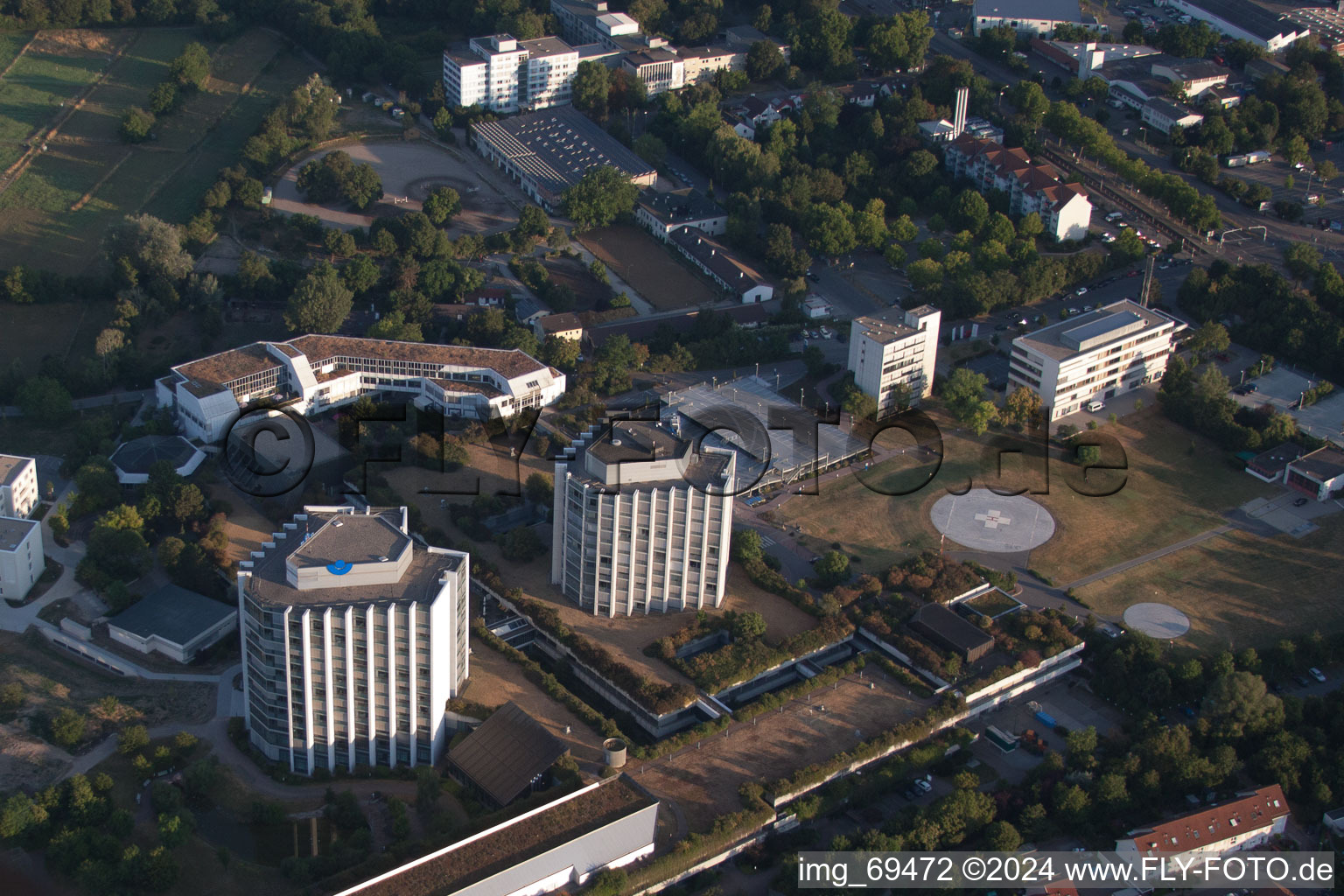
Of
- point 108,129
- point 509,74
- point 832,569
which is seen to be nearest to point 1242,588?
point 832,569

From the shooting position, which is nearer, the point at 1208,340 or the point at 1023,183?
the point at 1208,340

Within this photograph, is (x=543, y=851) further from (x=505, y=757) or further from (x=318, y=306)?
(x=318, y=306)

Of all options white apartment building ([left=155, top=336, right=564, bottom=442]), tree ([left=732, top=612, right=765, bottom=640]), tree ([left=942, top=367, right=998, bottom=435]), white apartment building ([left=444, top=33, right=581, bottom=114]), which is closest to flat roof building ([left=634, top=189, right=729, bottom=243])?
white apartment building ([left=444, top=33, right=581, bottom=114])

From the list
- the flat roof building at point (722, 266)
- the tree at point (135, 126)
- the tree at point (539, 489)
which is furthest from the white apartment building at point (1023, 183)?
the tree at point (135, 126)

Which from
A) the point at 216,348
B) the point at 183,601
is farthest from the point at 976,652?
the point at 216,348

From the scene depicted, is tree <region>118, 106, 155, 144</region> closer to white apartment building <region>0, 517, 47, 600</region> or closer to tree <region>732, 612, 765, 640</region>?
white apartment building <region>0, 517, 47, 600</region>
